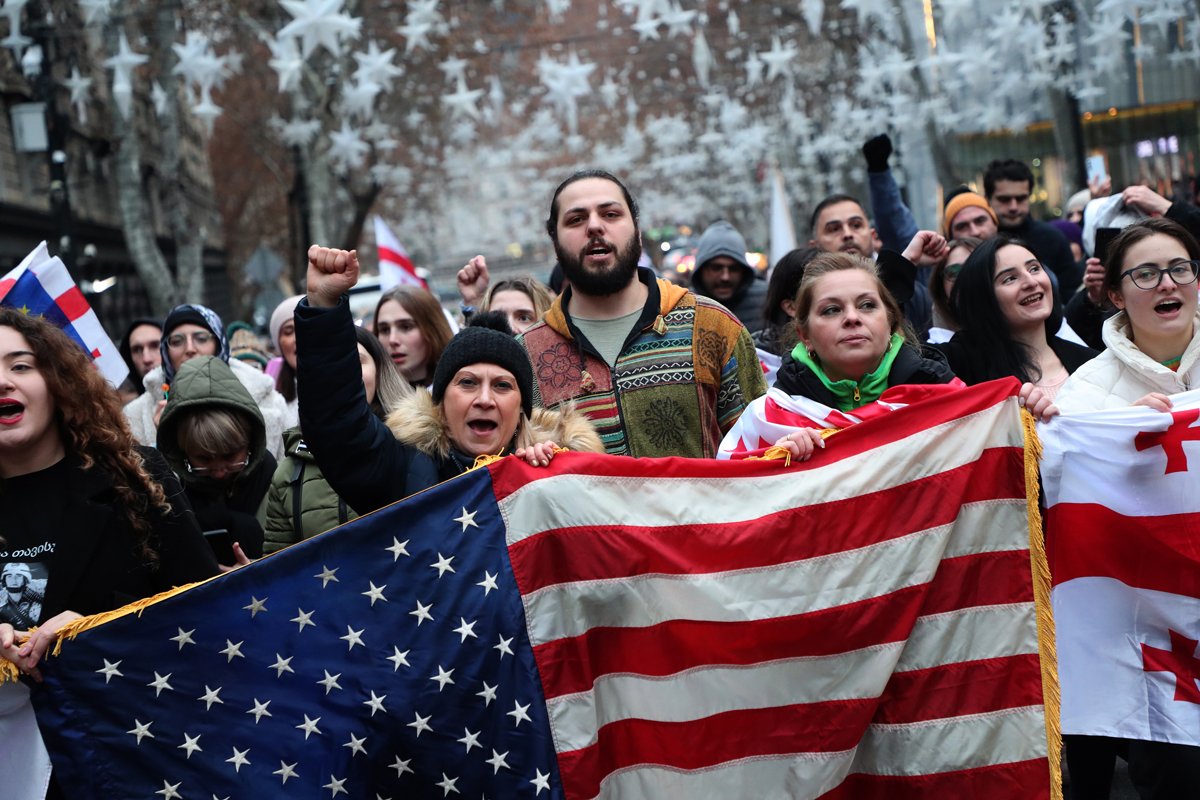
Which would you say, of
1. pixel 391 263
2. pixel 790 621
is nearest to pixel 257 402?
pixel 790 621

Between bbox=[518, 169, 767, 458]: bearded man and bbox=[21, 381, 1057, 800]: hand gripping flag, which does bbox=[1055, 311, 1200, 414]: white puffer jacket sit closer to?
bbox=[21, 381, 1057, 800]: hand gripping flag

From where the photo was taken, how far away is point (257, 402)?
7.32 m

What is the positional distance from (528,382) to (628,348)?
1.75 ft

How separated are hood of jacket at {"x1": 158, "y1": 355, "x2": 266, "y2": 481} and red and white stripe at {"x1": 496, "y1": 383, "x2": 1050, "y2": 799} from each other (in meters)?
2.08

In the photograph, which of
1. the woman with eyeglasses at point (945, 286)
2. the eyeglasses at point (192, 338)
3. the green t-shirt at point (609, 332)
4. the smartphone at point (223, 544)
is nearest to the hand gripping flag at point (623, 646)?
the green t-shirt at point (609, 332)

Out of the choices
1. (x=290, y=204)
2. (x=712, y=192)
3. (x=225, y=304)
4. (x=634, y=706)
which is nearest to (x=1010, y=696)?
(x=634, y=706)

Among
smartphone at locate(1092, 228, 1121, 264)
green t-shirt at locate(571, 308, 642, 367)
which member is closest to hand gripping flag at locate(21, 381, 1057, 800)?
green t-shirt at locate(571, 308, 642, 367)

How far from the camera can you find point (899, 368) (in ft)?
16.1

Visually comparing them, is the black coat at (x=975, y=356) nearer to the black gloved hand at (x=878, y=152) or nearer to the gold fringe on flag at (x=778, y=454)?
the gold fringe on flag at (x=778, y=454)

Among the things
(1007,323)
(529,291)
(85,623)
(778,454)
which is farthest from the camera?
(529,291)

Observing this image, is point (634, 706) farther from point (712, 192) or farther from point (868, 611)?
point (712, 192)

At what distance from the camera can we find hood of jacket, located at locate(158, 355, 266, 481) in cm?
600

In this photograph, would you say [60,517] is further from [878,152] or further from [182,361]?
[878,152]

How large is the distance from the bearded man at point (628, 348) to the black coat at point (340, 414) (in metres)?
0.85
